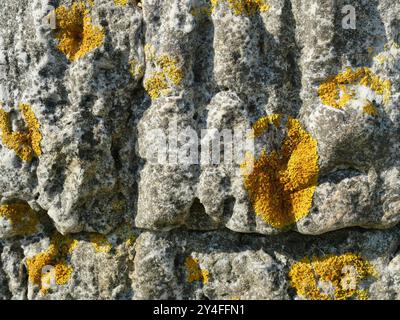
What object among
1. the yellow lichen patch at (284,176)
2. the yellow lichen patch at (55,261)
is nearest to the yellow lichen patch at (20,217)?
the yellow lichen patch at (55,261)

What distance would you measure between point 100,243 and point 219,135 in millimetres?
880

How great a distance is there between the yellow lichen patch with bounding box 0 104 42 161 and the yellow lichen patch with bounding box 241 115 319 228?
1.03m

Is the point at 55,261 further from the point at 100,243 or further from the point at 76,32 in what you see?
the point at 76,32

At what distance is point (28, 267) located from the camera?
273cm

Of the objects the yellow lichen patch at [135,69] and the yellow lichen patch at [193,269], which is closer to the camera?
the yellow lichen patch at [135,69]

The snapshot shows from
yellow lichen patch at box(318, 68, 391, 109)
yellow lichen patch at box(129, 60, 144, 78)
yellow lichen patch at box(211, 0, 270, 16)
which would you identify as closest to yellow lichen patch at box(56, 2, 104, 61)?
yellow lichen patch at box(129, 60, 144, 78)

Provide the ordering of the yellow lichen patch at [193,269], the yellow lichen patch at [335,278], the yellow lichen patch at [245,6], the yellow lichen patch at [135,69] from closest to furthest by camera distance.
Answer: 1. the yellow lichen patch at [245,6]
2. the yellow lichen patch at [135,69]
3. the yellow lichen patch at [335,278]
4. the yellow lichen patch at [193,269]

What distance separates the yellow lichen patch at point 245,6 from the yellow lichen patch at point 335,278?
1.27m

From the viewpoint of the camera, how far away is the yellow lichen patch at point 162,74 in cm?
231

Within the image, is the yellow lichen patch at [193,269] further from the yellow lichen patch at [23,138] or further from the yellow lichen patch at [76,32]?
the yellow lichen patch at [76,32]

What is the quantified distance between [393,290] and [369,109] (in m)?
0.95

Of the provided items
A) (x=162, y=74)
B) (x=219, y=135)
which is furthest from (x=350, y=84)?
(x=162, y=74)

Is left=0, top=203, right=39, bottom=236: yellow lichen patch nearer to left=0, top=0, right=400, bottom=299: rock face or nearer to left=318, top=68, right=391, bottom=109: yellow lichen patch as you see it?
left=0, top=0, right=400, bottom=299: rock face

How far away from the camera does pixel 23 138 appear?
98.1 inches
